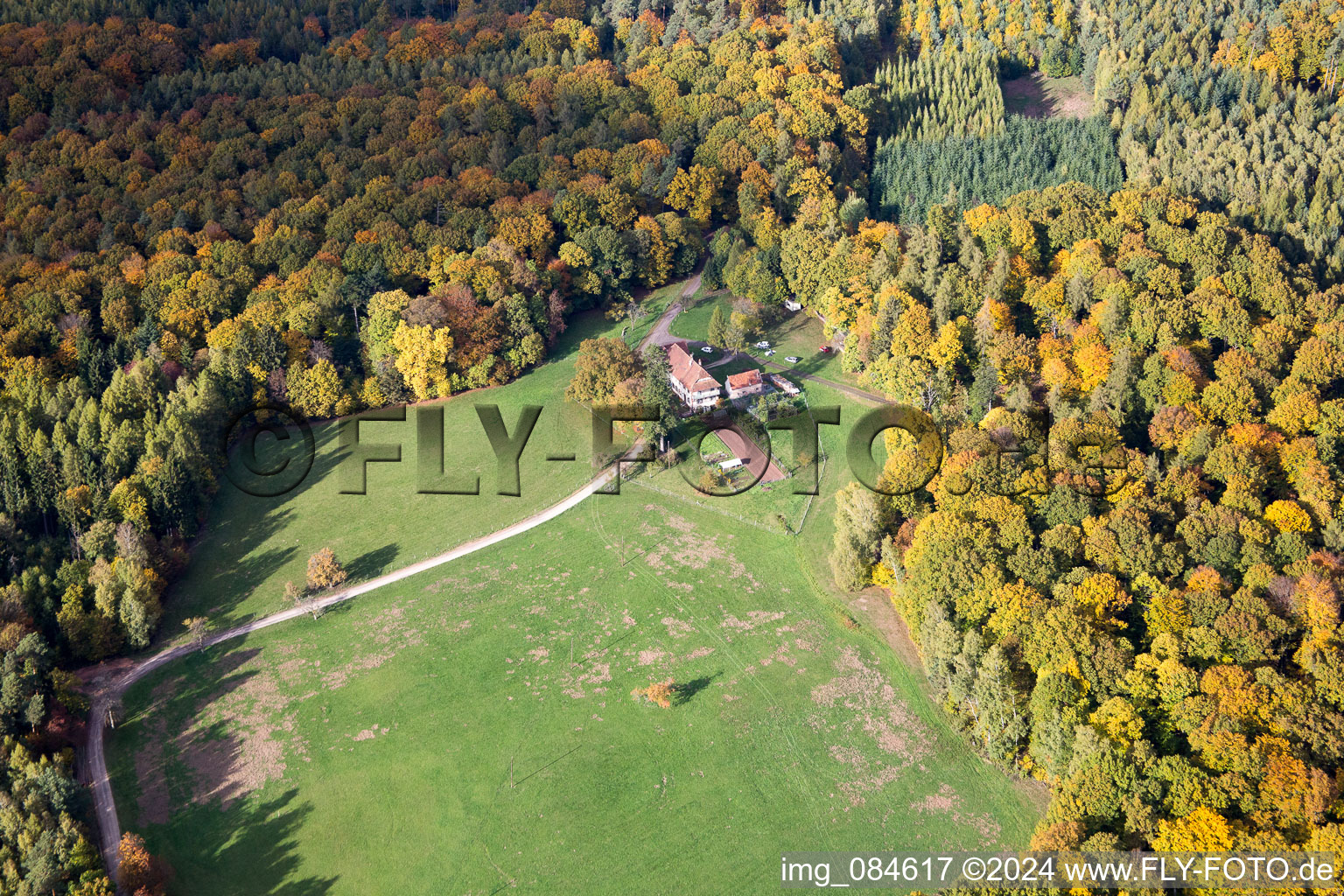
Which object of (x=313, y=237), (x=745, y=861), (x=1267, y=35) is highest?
(x=1267, y=35)

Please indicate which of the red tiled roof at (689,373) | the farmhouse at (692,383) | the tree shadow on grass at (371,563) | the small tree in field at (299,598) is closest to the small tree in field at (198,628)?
the small tree in field at (299,598)

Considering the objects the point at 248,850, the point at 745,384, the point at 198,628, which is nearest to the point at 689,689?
the point at 248,850

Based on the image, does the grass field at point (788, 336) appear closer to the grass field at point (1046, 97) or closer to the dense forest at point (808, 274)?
the dense forest at point (808, 274)

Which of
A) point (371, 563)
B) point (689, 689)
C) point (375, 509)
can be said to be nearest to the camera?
point (689, 689)

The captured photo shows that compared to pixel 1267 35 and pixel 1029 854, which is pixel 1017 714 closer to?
pixel 1029 854

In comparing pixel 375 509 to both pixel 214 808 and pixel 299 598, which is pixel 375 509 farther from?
pixel 214 808

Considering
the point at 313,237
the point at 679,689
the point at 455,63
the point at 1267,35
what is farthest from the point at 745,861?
the point at 1267,35
